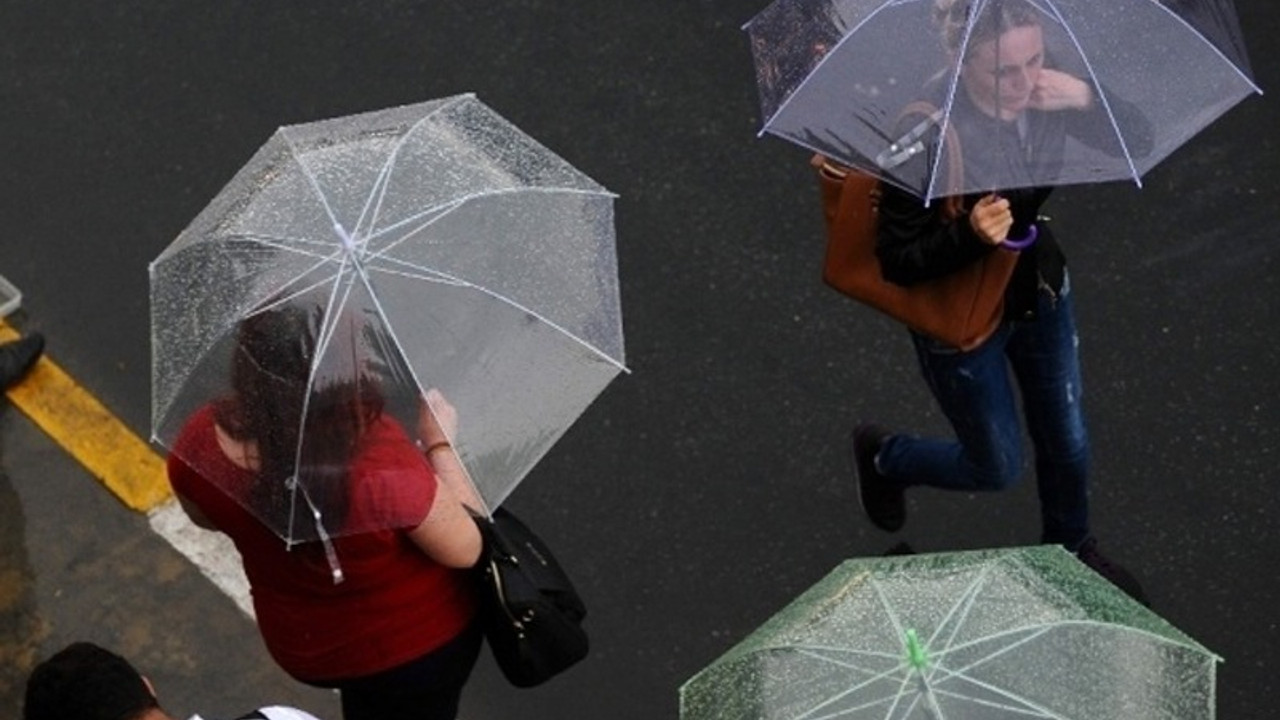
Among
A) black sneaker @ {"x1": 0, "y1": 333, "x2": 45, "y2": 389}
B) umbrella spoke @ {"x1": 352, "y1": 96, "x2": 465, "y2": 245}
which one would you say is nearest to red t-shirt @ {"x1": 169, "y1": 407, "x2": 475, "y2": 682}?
umbrella spoke @ {"x1": 352, "y1": 96, "x2": 465, "y2": 245}

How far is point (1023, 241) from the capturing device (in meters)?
5.10

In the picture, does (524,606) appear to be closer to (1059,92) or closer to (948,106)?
(948,106)

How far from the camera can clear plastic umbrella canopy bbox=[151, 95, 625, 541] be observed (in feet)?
14.6

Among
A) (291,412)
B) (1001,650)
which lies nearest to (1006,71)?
(1001,650)

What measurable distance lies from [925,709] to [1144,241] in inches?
125

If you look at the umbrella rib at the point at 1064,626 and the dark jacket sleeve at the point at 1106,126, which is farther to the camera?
the dark jacket sleeve at the point at 1106,126

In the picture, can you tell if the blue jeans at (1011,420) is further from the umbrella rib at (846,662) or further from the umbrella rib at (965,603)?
the umbrella rib at (846,662)

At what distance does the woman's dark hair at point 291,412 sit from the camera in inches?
172

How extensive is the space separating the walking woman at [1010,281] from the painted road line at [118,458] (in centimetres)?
179

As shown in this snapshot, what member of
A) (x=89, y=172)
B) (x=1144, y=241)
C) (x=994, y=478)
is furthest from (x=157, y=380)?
(x=1144, y=241)

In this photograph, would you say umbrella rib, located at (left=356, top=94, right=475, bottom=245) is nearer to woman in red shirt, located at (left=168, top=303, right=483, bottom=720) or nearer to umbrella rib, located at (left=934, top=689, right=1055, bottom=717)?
woman in red shirt, located at (left=168, top=303, right=483, bottom=720)

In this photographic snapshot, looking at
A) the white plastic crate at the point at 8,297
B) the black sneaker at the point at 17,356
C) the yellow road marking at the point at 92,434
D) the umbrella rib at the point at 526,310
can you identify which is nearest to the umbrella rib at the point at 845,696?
the umbrella rib at the point at 526,310

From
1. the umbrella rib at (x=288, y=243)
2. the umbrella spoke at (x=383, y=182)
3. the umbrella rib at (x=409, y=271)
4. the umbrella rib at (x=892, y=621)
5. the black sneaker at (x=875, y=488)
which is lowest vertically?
the black sneaker at (x=875, y=488)

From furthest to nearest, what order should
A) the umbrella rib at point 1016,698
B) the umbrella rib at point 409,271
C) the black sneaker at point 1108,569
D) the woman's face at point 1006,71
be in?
the black sneaker at point 1108,569 → the woman's face at point 1006,71 → the umbrella rib at point 409,271 → the umbrella rib at point 1016,698
